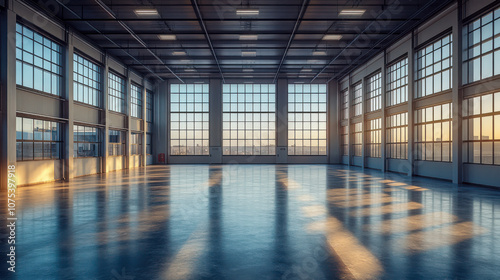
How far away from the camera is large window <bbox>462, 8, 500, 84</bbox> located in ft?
58.8

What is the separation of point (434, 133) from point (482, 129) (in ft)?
16.4

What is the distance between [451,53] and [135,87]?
3204cm

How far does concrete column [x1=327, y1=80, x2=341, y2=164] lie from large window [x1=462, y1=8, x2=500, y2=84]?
24.5 metres

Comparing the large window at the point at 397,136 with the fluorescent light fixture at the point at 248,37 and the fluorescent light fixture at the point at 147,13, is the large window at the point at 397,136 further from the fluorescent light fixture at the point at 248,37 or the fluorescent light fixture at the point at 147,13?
the fluorescent light fixture at the point at 147,13

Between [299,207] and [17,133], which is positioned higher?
[17,133]

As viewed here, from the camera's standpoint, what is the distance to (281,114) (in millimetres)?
45188

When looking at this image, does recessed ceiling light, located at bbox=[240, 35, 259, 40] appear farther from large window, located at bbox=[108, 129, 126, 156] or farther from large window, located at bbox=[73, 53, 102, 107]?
large window, located at bbox=[108, 129, 126, 156]

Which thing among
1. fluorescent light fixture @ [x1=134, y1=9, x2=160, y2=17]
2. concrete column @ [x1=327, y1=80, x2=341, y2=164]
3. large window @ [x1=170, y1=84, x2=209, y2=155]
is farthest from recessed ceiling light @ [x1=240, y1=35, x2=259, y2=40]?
concrete column @ [x1=327, y1=80, x2=341, y2=164]

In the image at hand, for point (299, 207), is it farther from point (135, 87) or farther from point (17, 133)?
point (135, 87)

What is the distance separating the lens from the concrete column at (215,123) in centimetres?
4456

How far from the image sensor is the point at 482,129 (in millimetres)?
18844

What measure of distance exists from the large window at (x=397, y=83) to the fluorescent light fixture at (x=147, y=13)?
792 inches

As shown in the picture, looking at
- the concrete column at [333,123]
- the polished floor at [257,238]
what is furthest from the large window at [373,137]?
the polished floor at [257,238]

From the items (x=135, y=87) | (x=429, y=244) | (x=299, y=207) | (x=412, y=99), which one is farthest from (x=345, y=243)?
(x=135, y=87)
